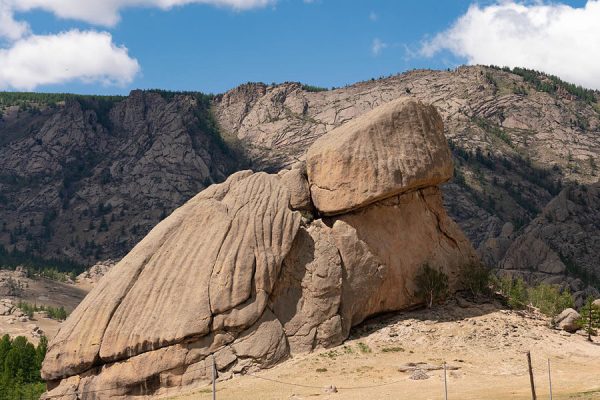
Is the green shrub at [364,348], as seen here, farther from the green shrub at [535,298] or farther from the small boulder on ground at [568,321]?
the small boulder on ground at [568,321]

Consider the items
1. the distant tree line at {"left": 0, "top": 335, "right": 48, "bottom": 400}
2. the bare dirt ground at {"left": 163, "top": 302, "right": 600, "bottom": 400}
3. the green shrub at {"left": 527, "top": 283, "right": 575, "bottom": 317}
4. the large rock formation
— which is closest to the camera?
the bare dirt ground at {"left": 163, "top": 302, "right": 600, "bottom": 400}

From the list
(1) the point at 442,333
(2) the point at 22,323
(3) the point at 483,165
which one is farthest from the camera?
(3) the point at 483,165

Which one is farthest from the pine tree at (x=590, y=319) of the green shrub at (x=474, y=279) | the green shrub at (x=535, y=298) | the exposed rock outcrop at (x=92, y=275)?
the exposed rock outcrop at (x=92, y=275)

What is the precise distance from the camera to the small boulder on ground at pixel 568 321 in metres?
48.8

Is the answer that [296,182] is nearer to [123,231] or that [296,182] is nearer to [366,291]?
[366,291]

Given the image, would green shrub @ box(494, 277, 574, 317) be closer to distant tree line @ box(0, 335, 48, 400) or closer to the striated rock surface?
the striated rock surface

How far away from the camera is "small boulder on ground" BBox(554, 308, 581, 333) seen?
4884 centimetres

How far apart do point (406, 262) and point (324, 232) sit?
621cm

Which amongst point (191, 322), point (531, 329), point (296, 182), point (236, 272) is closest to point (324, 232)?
point (296, 182)

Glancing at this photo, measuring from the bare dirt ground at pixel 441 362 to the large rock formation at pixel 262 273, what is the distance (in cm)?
155

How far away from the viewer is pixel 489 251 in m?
124

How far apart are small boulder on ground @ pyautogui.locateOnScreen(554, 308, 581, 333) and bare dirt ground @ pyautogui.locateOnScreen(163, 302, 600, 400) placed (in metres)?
0.81

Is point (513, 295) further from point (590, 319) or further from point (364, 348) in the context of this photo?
point (364, 348)

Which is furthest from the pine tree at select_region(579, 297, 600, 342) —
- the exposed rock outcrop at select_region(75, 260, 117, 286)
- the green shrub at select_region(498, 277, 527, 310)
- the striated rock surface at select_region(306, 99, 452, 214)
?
the exposed rock outcrop at select_region(75, 260, 117, 286)
